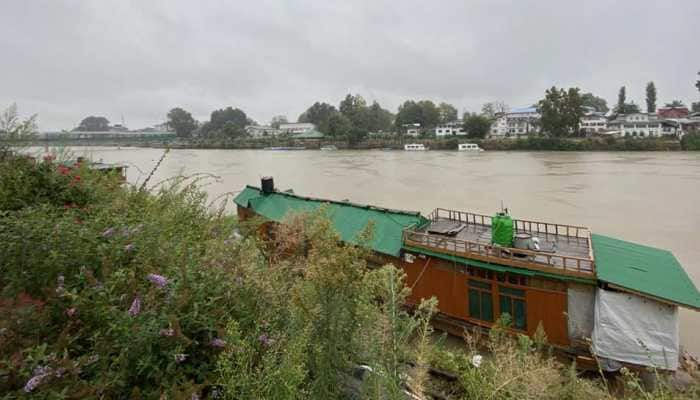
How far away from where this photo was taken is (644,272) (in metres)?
5.38

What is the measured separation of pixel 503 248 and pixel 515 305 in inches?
34.7

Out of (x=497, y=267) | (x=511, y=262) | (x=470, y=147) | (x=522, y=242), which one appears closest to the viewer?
(x=511, y=262)

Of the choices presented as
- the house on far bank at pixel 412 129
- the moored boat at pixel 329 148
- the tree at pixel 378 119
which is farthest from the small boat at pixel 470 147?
the tree at pixel 378 119

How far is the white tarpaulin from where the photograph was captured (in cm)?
497

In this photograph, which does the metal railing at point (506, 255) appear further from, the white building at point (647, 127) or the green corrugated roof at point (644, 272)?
the white building at point (647, 127)

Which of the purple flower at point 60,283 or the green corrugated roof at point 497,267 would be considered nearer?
the purple flower at point 60,283

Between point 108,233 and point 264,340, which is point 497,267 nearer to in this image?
point 264,340

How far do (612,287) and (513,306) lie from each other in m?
1.31

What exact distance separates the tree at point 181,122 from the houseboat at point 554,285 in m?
96.8

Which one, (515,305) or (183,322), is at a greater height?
(183,322)

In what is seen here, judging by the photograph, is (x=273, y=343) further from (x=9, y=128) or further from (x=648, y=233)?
(x=648, y=233)

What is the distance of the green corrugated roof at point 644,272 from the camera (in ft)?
16.1

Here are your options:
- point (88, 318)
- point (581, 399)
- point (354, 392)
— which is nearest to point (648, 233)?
point (581, 399)

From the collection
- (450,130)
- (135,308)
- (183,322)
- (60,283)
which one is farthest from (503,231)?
(450,130)
